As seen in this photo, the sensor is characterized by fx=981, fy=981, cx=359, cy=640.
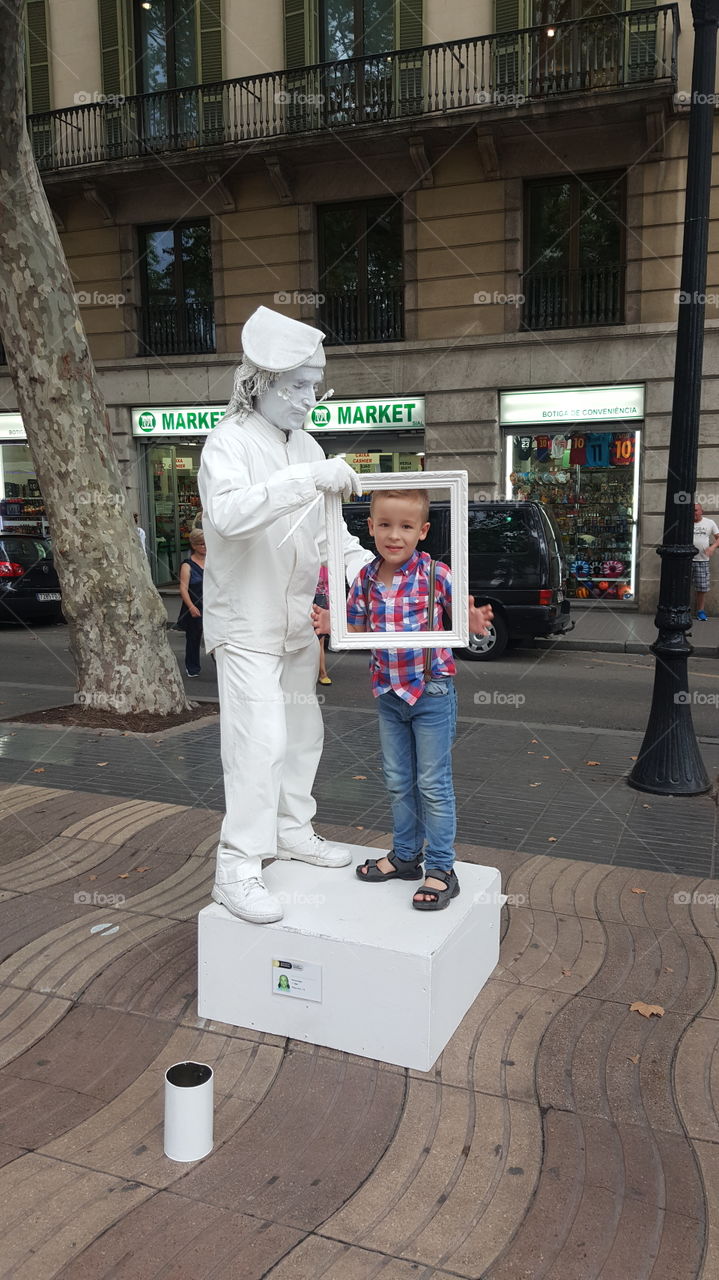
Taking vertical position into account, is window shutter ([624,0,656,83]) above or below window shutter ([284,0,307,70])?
below

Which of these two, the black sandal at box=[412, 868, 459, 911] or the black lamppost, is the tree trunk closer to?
the black lamppost

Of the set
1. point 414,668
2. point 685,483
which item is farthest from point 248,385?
point 685,483

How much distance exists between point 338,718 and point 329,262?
12414 mm

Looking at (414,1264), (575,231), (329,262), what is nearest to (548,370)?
(575,231)

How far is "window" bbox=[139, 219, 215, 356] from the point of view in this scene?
63.1 feet

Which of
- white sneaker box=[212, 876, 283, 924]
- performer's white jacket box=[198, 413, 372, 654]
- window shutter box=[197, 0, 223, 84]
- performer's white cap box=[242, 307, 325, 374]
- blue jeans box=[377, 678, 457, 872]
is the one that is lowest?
white sneaker box=[212, 876, 283, 924]

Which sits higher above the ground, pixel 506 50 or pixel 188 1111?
pixel 506 50

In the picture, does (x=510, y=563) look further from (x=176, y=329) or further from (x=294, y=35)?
(x=294, y=35)

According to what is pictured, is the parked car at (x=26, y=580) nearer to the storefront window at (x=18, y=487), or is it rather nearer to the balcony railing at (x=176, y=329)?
the balcony railing at (x=176, y=329)

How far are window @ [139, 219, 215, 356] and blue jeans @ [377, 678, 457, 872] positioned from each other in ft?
55.6

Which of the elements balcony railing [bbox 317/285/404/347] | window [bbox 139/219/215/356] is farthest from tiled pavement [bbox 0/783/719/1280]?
window [bbox 139/219/215/356]

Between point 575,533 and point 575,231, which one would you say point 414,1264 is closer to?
point 575,533

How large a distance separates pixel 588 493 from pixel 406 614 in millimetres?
14622

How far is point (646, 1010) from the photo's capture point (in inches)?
136
